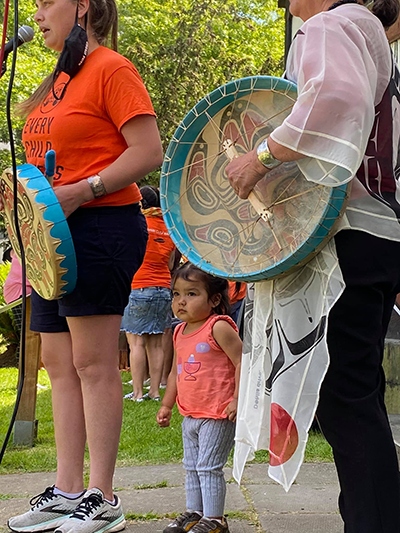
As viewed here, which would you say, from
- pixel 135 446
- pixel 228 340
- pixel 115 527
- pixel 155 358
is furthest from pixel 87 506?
→ pixel 155 358

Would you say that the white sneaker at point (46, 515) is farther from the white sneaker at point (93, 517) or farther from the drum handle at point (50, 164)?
the drum handle at point (50, 164)

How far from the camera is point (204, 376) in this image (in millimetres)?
2873

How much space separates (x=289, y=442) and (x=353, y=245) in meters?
0.55

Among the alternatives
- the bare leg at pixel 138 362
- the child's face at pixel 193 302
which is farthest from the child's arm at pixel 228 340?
the bare leg at pixel 138 362

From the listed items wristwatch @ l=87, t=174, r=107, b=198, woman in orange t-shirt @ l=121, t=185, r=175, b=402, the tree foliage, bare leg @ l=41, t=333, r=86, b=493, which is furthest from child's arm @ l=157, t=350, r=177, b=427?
the tree foliage

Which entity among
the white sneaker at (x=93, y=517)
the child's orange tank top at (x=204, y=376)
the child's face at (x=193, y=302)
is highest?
the child's face at (x=193, y=302)

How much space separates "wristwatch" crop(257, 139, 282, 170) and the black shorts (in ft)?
2.86

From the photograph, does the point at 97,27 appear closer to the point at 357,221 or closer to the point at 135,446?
the point at 357,221

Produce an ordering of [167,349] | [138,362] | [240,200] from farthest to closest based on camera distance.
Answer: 1. [167,349]
2. [138,362]
3. [240,200]

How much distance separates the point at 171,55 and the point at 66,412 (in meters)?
15.9

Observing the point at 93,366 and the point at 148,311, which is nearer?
the point at 93,366

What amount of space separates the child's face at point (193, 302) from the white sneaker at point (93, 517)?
2.44 ft

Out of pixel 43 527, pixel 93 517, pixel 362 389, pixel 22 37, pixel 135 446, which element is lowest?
pixel 135 446

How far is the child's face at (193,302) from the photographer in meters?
2.97
